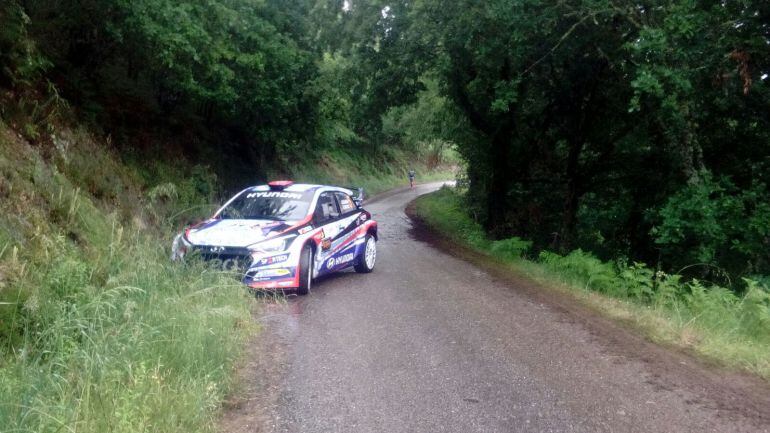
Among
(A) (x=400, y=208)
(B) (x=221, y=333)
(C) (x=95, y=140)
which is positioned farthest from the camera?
(A) (x=400, y=208)

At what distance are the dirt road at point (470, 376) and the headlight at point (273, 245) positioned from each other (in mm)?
790

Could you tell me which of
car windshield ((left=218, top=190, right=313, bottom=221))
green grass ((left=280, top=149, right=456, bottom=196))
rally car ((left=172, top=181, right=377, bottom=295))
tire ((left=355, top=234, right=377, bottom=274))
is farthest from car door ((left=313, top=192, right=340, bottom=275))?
green grass ((left=280, top=149, right=456, bottom=196))

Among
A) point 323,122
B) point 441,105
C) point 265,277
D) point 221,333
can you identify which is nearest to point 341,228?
point 265,277

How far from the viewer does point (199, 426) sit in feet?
14.3

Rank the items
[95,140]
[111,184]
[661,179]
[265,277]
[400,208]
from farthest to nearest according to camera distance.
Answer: [400,208] < [661,179] < [95,140] < [111,184] < [265,277]

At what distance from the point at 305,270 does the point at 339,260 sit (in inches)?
63.8

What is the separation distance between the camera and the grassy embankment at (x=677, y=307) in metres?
7.05

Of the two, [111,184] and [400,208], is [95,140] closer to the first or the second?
[111,184]

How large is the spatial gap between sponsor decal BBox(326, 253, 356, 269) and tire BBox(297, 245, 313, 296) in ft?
3.12

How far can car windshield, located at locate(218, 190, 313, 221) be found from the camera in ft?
32.7

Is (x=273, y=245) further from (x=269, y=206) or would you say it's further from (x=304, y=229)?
(x=269, y=206)

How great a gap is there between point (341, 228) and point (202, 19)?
5.81 meters

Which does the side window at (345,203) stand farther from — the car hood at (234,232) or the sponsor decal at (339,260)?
the car hood at (234,232)

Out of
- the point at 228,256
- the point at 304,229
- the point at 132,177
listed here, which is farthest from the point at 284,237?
the point at 132,177
